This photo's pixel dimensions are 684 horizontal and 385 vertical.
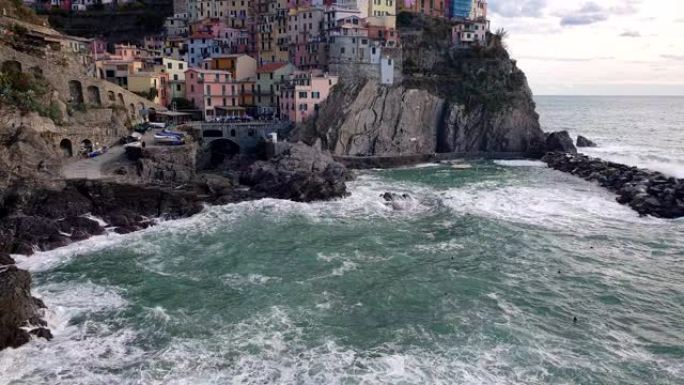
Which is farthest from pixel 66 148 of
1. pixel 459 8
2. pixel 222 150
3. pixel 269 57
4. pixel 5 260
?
pixel 459 8

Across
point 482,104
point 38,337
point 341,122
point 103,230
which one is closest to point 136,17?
point 341,122

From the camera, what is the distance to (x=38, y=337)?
84.3 ft

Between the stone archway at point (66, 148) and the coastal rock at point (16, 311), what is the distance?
2629 centimetres

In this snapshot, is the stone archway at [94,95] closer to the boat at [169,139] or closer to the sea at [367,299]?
the boat at [169,139]

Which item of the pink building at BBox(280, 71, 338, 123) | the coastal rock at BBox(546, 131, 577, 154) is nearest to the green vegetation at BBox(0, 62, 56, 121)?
the pink building at BBox(280, 71, 338, 123)

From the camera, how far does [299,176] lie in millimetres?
53594

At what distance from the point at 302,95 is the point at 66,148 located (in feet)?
95.3

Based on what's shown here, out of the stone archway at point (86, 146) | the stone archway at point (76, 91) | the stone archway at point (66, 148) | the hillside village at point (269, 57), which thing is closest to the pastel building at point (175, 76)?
the hillside village at point (269, 57)

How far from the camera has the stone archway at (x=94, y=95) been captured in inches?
2324

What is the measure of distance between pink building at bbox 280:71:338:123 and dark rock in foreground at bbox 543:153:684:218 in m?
32.3

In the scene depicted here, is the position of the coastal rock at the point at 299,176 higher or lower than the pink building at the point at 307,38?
lower

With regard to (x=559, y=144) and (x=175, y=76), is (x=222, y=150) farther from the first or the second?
(x=559, y=144)

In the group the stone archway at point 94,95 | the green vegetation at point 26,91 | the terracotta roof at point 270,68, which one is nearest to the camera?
the green vegetation at point 26,91

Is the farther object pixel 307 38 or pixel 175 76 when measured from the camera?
pixel 307 38
